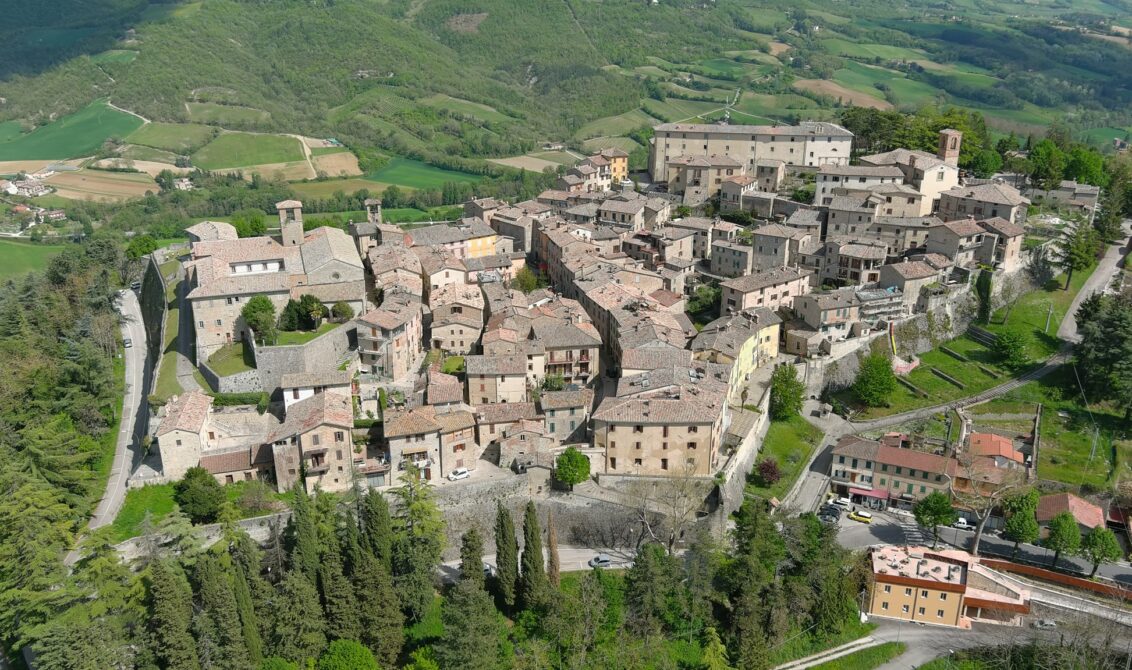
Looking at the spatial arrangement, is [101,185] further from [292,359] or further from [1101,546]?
[1101,546]

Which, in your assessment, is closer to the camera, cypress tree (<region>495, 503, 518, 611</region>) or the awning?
cypress tree (<region>495, 503, 518, 611</region>)

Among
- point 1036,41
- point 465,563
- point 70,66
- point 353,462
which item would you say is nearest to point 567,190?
point 353,462

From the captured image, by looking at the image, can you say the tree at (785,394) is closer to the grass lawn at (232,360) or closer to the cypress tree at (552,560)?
the cypress tree at (552,560)

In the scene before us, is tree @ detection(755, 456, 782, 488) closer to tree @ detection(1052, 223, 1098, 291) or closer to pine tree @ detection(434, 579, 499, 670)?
pine tree @ detection(434, 579, 499, 670)

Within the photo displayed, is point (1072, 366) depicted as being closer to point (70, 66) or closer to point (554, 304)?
point (554, 304)

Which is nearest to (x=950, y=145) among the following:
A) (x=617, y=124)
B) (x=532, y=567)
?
(x=532, y=567)

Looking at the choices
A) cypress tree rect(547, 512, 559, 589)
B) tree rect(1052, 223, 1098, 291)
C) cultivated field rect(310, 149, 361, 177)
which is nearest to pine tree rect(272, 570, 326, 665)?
cypress tree rect(547, 512, 559, 589)
